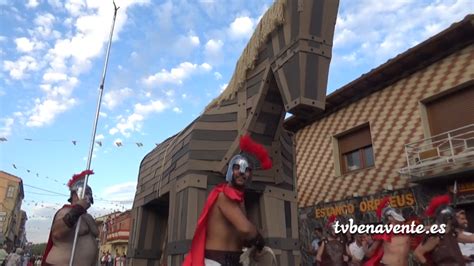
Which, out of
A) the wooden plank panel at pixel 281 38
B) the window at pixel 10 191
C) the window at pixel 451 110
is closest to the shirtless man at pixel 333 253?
the window at pixel 451 110

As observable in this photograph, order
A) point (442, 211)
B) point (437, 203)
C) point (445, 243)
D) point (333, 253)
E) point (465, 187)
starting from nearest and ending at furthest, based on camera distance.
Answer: point (445, 243) < point (442, 211) < point (437, 203) < point (333, 253) < point (465, 187)

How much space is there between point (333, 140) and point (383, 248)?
6.60 m

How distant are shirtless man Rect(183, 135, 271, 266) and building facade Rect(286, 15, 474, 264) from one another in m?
5.21

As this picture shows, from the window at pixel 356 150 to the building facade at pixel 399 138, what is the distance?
0.03 metres

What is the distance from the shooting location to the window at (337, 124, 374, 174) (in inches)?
397

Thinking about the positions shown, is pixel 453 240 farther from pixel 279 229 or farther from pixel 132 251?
pixel 132 251

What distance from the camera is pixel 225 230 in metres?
2.48

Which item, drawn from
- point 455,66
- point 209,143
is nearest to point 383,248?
point 209,143

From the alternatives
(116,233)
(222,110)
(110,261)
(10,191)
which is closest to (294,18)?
(222,110)

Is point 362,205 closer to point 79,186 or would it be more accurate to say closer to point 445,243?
point 445,243

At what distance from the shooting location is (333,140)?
36.3ft

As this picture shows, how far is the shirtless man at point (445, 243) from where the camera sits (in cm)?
396

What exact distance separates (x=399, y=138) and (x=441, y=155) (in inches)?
45.5

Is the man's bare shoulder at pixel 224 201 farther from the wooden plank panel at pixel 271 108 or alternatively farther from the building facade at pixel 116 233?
the building facade at pixel 116 233
